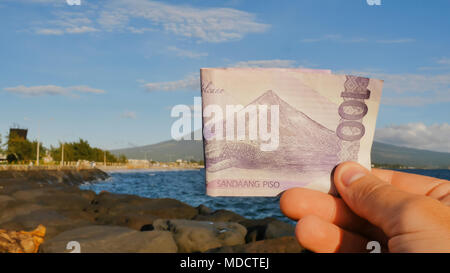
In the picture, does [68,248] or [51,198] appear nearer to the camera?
[68,248]

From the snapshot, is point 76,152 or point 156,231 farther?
point 76,152

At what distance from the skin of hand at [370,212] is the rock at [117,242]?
6156mm

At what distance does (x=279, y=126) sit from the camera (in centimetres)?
276

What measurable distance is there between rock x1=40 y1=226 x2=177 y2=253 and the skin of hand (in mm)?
6156

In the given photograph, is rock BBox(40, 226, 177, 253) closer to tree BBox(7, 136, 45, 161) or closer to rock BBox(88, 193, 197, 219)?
rock BBox(88, 193, 197, 219)

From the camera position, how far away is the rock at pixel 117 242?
8328 mm

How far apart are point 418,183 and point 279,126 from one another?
139cm

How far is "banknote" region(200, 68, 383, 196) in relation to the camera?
2.70 m

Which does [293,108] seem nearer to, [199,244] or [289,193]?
[289,193]

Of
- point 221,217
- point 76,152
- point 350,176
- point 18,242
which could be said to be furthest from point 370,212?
point 76,152

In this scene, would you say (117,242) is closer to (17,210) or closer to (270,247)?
(270,247)

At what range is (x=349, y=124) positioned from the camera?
9.48ft
